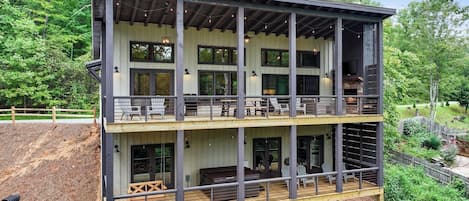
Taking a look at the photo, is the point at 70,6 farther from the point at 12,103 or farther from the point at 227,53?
the point at 227,53

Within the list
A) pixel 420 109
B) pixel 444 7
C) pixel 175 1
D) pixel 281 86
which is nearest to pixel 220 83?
pixel 281 86

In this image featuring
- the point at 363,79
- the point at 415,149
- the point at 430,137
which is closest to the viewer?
the point at 363,79

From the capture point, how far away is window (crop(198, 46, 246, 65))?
1150cm

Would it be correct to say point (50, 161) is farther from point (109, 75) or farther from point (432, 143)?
point (432, 143)

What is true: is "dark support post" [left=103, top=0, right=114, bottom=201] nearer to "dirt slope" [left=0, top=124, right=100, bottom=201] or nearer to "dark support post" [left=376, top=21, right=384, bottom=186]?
"dirt slope" [left=0, top=124, right=100, bottom=201]

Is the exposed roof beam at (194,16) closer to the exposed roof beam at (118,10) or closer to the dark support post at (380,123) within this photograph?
the exposed roof beam at (118,10)

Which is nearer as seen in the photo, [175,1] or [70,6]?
[175,1]

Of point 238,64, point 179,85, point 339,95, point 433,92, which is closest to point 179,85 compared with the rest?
point 179,85

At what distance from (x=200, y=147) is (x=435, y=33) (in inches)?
1018

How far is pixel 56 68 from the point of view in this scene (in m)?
21.1

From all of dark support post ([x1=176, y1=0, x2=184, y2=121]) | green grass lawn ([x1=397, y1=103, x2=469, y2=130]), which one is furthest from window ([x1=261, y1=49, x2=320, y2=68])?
green grass lawn ([x1=397, y1=103, x2=469, y2=130])

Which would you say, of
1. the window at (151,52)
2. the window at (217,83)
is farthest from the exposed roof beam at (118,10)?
the window at (217,83)

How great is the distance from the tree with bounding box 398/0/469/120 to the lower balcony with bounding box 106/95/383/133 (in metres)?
18.9

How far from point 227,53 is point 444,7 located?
2410 centimetres
